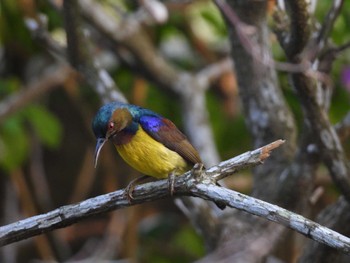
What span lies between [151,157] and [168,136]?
16 cm

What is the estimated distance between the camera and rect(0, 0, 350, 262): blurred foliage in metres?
6.62

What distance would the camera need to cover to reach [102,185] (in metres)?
7.56

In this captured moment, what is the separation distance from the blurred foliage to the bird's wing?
7.04ft

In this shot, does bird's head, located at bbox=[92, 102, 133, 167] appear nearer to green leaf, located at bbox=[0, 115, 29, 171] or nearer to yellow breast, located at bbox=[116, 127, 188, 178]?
yellow breast, located at bbox=[116, 127, 188, 178]

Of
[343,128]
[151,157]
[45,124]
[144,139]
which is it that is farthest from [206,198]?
[45,124]

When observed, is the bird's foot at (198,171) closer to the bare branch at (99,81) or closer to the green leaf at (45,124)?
the bare branch at (99,81)

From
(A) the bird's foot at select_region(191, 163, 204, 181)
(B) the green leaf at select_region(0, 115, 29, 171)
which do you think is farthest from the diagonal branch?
(B) the green leaf at select_region(0, 115, 29, 171)

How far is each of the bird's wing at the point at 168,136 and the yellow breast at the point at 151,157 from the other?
0.02m

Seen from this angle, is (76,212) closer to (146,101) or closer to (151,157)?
(151,157)

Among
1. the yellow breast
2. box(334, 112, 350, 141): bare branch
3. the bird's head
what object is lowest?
box(334, 112, 350, 141): bare branch

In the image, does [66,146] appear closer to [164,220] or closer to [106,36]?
[164,220]

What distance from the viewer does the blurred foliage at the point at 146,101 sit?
261 inches

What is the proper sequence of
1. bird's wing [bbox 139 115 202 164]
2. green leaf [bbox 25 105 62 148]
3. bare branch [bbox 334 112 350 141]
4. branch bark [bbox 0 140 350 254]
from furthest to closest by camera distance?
green leaf [bbox 25 105 62 148]
bare branch [bbox 334 112 350 141]
bird's wing [bbox 139 115 202 164]
branch bark [bbox 0 140 350 254]

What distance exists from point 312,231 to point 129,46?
11.6 ft
